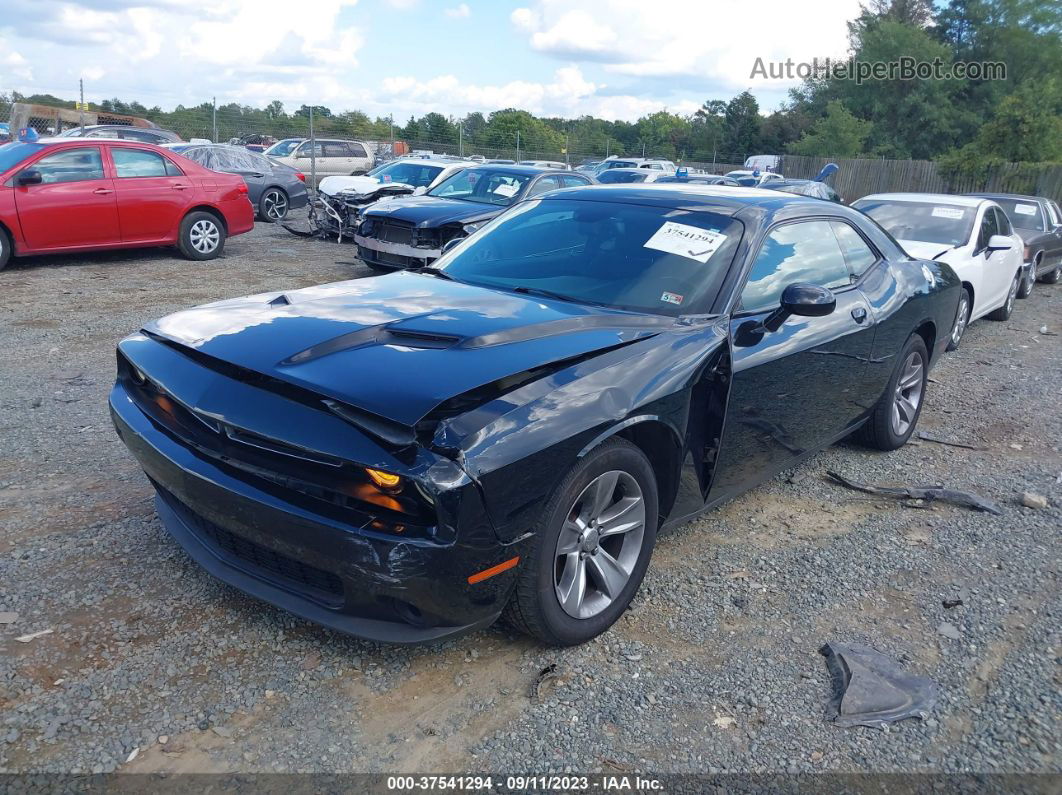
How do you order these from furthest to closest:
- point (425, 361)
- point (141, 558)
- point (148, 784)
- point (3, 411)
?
point (3, 411) → point (141, 558) → point (425, 361) → point (148, 784)

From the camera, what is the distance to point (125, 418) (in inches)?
129

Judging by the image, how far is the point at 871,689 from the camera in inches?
116

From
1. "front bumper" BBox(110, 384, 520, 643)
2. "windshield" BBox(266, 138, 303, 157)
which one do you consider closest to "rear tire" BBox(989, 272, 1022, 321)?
"front bumper" BBox(110, 384, 520, 643)

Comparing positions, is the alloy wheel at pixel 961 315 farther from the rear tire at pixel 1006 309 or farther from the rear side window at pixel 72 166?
the rear side window at pixel 72 166

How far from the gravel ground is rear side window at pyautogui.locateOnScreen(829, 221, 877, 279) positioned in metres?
1.28

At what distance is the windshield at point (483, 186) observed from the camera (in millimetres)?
11086

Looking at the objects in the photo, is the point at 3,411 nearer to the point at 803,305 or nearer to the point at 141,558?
the point at 141,558

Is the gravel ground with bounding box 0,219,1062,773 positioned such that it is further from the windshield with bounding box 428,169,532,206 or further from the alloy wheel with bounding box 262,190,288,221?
the alloy wheel with bounding box 262,190,288,221

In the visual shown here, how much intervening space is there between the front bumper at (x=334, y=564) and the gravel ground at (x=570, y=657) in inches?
11.7

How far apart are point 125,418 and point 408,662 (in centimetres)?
147

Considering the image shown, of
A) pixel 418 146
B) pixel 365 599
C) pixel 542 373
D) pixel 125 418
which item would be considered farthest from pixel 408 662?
pixel 418 146

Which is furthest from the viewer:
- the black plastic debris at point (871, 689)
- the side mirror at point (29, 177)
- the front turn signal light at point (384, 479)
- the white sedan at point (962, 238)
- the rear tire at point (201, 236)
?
the rear tire at point (201, 236)

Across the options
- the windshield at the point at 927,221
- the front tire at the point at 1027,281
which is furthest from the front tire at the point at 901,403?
the front tire at the point at 1027,281

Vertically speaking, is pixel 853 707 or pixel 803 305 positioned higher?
pixel 803 305
